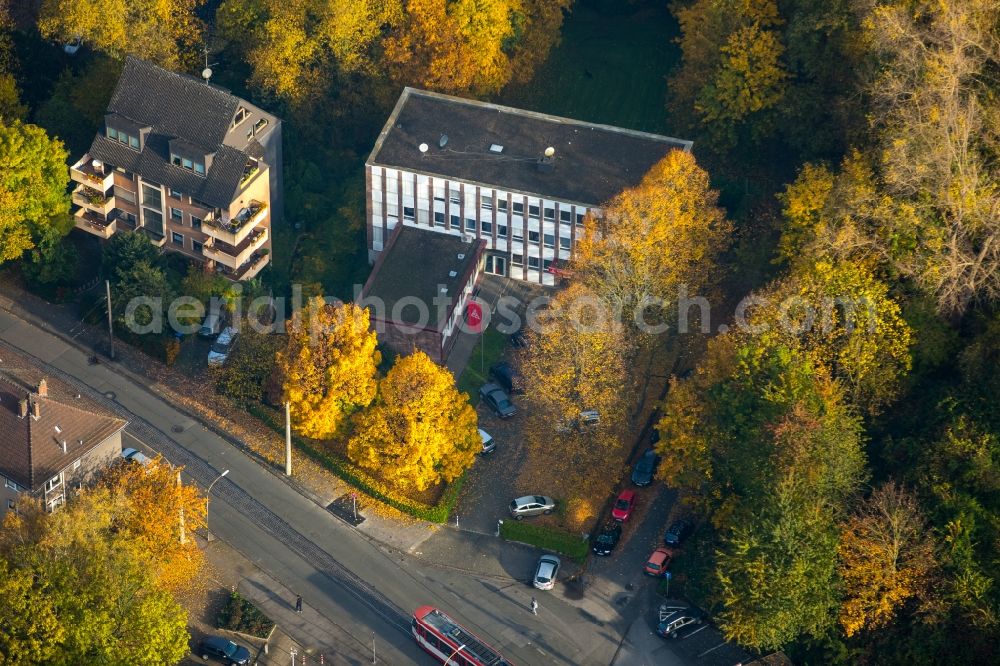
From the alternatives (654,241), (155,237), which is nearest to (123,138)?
(155,237)

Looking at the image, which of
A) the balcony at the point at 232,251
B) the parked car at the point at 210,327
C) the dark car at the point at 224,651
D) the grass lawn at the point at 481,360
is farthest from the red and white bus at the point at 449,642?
the balcony at the point at 232,251

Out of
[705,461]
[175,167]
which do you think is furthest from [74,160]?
[705,461]

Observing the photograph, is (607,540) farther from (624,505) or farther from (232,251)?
(232,251)

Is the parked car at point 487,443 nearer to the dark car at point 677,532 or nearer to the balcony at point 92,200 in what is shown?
the dark car at point 677,532

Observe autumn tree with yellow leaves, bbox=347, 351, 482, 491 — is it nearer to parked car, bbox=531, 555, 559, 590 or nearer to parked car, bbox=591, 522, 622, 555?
parked car, bbox=531, 555, 559, 590

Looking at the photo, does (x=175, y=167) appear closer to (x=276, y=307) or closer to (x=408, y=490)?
(x=276, y=307)

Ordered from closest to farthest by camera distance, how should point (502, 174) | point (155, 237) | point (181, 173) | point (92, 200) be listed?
point (181, 173) < point (502, 174) < point (92, 200) < point (155, 237)

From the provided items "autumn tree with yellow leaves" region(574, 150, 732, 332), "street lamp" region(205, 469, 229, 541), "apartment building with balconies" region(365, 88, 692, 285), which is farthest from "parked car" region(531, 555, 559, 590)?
"apartment building with balconies" region(365, 88, 692, 285)
